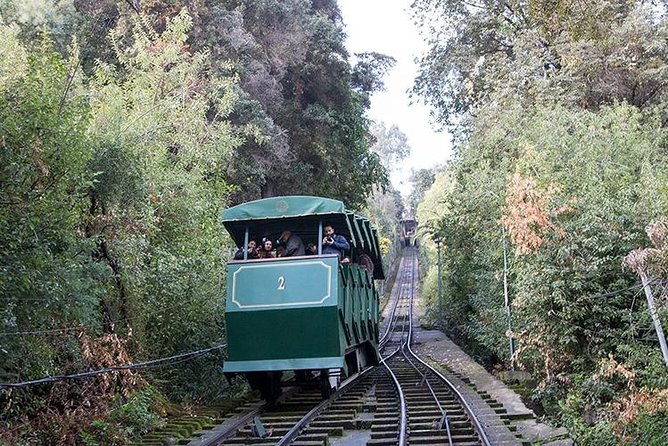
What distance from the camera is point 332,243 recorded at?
10.4 metres

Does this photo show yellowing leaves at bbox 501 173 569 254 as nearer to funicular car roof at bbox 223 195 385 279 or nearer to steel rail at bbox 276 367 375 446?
funicular car roof at bbox 223 195 385 279

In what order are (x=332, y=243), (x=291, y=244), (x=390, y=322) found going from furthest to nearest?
1. (x=390, y=322)
2. (x=291, y=244)
3. (x=332, y=243)

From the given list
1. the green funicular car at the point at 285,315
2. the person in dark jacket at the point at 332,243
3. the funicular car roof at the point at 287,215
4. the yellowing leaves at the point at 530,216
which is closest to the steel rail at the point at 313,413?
the green funicular car at the point at 285,315

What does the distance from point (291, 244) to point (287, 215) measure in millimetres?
470

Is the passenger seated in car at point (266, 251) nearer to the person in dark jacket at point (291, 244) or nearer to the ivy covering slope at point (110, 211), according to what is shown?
the person in dark jacket at point (291, 244)

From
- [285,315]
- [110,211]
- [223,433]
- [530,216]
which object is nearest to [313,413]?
[285,315]

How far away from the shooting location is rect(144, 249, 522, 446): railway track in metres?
7.93

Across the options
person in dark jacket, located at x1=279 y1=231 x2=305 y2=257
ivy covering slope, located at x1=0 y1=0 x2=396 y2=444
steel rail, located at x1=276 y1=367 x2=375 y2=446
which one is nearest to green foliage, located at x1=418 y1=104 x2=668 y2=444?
steel rail, located at x1=276 y1=367 x2=375 y2=446

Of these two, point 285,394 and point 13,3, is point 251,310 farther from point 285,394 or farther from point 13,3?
point 13,3

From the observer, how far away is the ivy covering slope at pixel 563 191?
1001 centimetres

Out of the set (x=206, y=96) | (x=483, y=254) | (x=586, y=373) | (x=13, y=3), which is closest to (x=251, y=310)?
(x=586, y=373)

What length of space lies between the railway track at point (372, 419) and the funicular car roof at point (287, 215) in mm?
2764

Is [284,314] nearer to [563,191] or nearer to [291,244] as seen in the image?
[291,244]

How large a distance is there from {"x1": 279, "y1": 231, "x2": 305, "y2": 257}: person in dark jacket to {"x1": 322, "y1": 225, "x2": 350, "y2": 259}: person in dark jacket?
390mm
